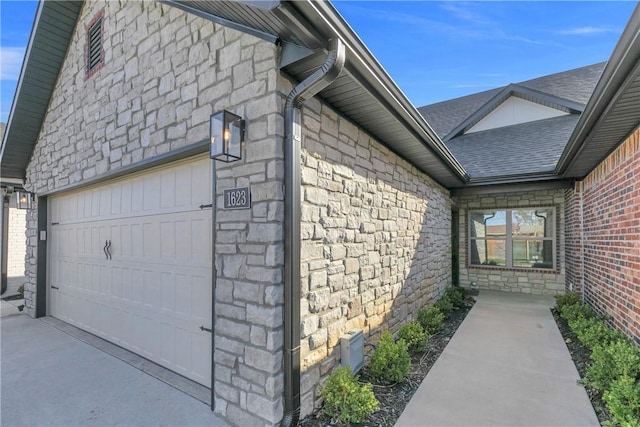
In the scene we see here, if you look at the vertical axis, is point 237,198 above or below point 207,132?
below

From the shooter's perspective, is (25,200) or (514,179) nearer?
(25,200)

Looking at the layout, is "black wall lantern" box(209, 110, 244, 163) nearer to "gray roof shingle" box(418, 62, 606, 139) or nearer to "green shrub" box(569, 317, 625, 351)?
"green shrub" box(569, 317, 625, 351)

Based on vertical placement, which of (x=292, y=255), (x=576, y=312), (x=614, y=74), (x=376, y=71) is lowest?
(x=576, y=312)

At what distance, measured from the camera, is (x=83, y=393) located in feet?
10.2

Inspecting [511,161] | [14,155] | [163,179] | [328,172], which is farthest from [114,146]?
[511,161]

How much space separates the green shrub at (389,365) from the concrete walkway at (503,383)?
0.26 metres

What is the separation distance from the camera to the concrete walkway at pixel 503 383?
275 cm

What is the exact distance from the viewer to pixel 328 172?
303 cm

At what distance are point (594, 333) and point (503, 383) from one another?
182cm

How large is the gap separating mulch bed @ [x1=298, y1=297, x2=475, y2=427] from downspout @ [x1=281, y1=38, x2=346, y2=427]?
0.87 ft

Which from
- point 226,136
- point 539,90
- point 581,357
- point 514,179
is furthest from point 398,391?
point 539,90

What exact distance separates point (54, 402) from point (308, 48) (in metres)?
3.96

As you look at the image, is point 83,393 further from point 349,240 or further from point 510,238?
point 510,238

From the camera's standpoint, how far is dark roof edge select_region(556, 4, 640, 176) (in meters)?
2.02
